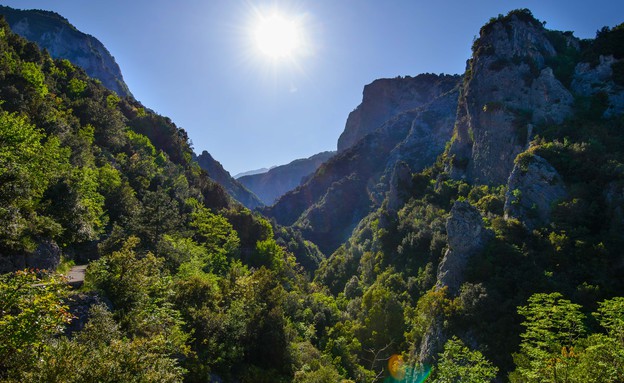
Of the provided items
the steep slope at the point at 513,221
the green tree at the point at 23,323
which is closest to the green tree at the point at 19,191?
the green tree at the point at 23,323

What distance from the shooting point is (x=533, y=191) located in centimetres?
3725

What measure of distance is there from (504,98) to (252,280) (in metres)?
52.5

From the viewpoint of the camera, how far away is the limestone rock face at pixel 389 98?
150 m

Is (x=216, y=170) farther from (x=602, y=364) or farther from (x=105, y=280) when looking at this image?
(x=602, y=364)

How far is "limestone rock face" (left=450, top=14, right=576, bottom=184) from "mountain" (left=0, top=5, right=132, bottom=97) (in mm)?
143758

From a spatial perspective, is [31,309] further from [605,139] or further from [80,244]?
[605,139]

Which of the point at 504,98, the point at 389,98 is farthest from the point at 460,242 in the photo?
the point at 389,98

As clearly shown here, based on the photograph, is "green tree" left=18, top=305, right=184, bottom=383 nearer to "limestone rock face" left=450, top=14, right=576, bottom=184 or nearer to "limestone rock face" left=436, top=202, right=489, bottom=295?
"limestone rock face" left=436, top=202, right=489, bottom=295

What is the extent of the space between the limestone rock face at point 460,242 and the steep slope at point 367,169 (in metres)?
54.3

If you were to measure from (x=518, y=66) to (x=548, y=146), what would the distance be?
22.1 meters

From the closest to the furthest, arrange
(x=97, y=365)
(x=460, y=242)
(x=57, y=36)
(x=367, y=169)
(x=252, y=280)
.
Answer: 1. (x=97, y=365)
2. (x=252, y=280)
3. (x=460, y=242)
4. (x=57, y=36)
5. (x=367, y=169)

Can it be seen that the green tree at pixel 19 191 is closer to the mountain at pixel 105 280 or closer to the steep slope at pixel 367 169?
the mountain at pixel 105 280

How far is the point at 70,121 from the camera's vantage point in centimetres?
4406

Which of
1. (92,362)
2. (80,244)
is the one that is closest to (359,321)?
(80,244)
